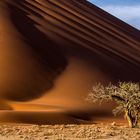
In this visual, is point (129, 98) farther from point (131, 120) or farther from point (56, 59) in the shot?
point (56, 59)

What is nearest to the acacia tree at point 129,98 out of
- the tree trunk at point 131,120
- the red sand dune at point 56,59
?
the tree trunk at point 131,120

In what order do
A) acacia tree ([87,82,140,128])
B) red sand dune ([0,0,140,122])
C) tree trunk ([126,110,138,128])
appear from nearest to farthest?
acacia tree ([87,82,140,128]), tree trunk ([126,110,138,128]), red sand dune ([0,0,140,122])

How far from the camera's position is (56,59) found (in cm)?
5209

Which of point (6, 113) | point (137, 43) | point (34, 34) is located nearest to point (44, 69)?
point (34, 34)

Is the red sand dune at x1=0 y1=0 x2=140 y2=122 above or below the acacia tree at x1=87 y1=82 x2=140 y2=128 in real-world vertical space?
above

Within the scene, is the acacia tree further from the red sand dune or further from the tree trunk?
the red sand dune

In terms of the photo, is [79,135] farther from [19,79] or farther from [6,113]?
[19,79]

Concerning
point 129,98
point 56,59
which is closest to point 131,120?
point 129,98

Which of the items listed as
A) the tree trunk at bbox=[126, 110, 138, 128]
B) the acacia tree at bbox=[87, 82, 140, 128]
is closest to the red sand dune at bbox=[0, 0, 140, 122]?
the acacia tree at bbox=[87, 82, 140, 128]

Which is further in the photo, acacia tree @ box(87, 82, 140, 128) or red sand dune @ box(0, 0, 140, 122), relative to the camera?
red sand dune @ box(0, 0, 140, 122)

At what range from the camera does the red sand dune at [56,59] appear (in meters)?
42.0

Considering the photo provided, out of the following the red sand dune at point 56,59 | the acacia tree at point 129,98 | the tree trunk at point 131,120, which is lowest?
the tree trunk at point 131,120

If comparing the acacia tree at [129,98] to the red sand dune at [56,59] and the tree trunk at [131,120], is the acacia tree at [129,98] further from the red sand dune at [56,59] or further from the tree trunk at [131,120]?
the red sand dune at [56,59]

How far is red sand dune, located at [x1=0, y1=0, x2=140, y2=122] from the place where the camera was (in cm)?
4203
